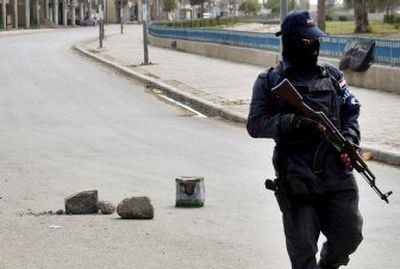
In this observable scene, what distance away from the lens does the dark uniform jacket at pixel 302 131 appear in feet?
15.8

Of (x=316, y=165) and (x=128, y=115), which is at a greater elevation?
(x=316, y=165)

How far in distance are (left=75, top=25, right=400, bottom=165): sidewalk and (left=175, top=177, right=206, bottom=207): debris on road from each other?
370 cm

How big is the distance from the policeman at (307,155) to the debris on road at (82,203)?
11.5 feet

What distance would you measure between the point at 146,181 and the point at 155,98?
11435 mm

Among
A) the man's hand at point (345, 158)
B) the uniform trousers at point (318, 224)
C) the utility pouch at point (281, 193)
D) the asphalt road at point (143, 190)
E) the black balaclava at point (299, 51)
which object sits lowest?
the asphalt road at point (143, 190)

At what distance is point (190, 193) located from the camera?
336 inches

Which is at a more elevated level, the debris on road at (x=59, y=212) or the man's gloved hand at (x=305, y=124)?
the man's gloved hand at (x=305, y=124)

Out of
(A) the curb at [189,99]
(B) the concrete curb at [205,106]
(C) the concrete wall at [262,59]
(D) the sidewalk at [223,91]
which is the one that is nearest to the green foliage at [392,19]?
(C) the concrete wall at [262,59]

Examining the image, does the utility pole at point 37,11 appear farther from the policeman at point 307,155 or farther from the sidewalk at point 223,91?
the policeman at point 307,155

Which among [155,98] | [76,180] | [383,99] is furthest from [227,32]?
[76,180]

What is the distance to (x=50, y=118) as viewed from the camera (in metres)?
16.9

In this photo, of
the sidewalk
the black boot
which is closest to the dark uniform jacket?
the black boot

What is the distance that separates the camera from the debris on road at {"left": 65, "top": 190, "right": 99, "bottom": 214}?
8188 millimetres

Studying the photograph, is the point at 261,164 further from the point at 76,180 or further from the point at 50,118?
the point at 50,118
